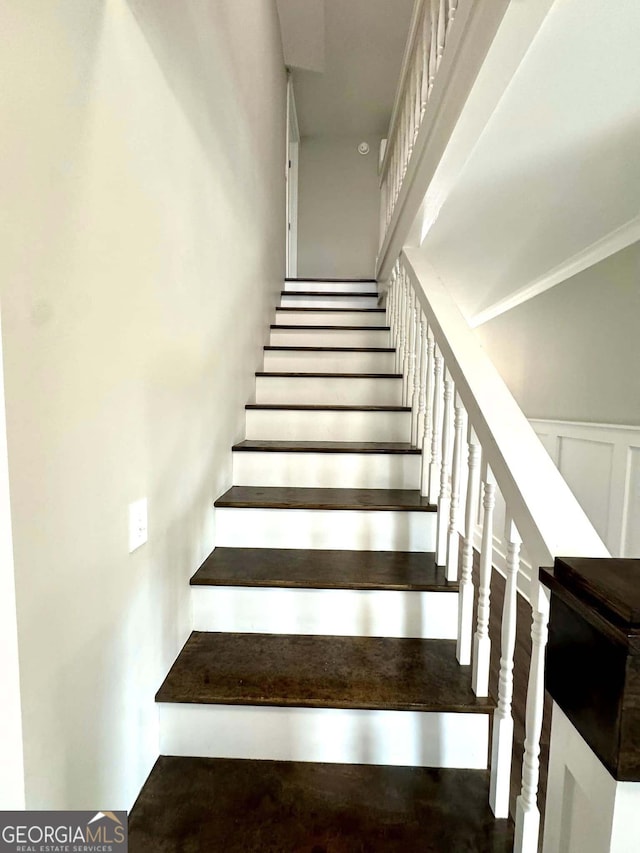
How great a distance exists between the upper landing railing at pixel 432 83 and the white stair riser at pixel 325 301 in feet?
2.01

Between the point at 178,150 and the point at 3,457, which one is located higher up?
the point at 178,150

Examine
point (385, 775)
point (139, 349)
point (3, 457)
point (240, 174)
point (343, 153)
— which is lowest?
point (385, 775)

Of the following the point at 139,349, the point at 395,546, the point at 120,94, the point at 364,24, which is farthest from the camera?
the point at 364,24

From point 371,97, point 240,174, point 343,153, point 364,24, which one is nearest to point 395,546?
point 240,174

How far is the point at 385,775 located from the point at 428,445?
3.31 ft

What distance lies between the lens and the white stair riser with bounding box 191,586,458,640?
1.25 metres

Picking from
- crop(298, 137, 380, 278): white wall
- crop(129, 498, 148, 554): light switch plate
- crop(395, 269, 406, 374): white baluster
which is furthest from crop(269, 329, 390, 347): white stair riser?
crop(298, 137, 380, 278): white wall

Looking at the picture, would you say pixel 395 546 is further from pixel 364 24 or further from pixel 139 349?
pixel 364 24

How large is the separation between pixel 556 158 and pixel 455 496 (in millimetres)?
1293

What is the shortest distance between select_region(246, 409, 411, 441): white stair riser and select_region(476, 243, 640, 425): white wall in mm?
A: 1193

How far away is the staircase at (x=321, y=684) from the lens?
2.95 feet

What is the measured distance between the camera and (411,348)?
193 cm

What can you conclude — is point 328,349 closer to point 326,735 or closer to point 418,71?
point 418,71

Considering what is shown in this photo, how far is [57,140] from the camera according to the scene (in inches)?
25.0
